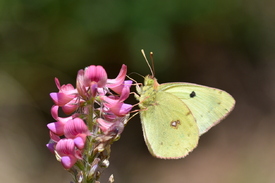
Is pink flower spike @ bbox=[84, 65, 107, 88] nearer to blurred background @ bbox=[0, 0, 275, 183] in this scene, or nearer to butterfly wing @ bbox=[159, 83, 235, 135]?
butterfly wing @ bbox=[159, 83, 235, 135]

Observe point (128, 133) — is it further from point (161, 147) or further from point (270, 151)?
point (161, 147)

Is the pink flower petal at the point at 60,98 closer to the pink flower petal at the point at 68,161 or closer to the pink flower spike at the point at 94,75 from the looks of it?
the pink flower spike at the point at 94,75

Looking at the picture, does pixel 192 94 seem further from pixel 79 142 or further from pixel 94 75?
pixel 79 142

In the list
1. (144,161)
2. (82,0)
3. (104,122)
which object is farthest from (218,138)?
(104,122)

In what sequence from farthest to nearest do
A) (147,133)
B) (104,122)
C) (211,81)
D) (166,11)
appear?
(211,81), (166,11), (147,133), (104,122)

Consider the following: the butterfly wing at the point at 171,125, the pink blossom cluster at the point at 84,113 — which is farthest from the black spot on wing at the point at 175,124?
the pink blossom cluster at the point at 84,113

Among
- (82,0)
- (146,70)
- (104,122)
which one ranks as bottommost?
(146,70)

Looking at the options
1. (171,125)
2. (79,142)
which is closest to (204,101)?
(171,125)
